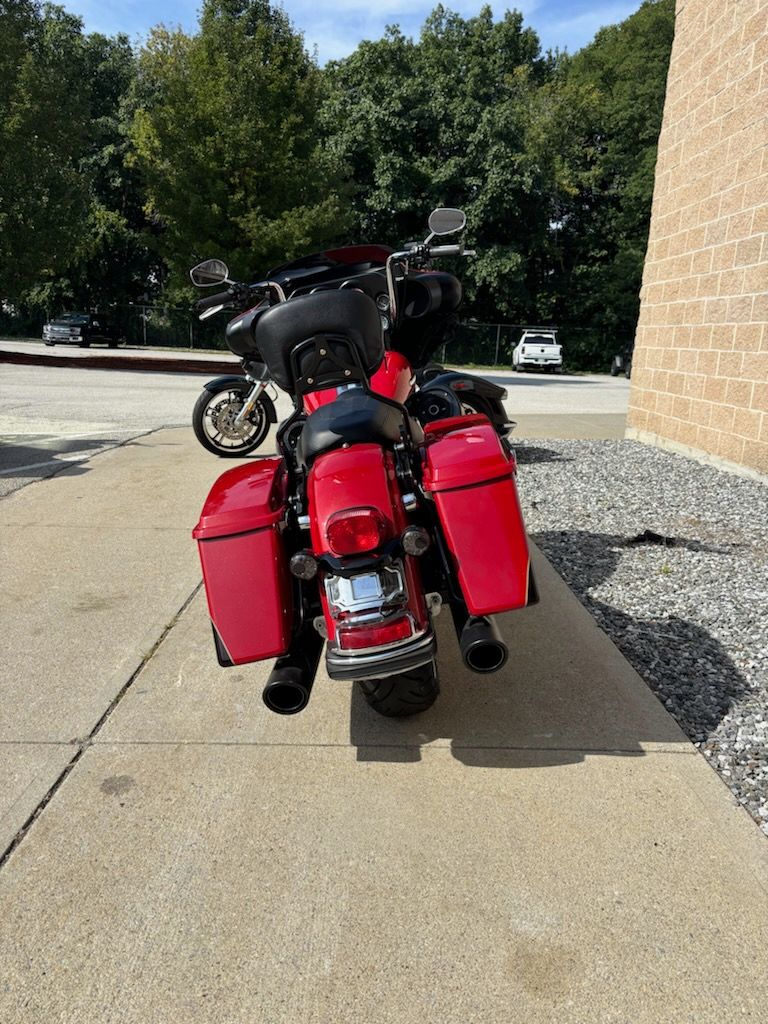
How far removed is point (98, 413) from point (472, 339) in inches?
1092

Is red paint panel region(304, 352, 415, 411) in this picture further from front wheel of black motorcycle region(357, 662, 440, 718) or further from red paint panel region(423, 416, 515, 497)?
front wheel of black motorcycle region(357, 662, 440, 718)

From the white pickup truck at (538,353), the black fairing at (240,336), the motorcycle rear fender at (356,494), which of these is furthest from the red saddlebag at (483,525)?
the white pickup truck at (538,353)

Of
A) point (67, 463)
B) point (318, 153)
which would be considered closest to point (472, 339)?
point (318, 153)

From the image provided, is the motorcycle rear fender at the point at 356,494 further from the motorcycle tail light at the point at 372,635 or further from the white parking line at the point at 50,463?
the white parking line at the point at 50,463

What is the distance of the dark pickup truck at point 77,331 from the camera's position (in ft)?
110

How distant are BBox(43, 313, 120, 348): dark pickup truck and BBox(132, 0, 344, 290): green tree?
1033 centimetres

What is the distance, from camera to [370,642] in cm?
235

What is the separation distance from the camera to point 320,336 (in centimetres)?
278

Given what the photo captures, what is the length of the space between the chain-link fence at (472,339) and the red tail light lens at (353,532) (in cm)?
3463

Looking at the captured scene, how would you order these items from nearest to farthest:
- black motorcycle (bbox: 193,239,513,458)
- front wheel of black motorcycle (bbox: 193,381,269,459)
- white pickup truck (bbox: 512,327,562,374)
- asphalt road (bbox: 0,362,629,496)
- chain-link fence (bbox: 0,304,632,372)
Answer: black motorcycle (bbox: 193,239,513,458)
asphalt road (bbox: 0,362,629,496)
front wheel of black motorcycle (bbox: 193,381,269,459)
white pickup truck (bbox: 512,327,562,374)
chain-link fence (bbox: 0,304,632,372)

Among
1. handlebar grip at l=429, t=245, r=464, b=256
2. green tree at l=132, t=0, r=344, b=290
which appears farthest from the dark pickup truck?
handlebar grip at l=429, t=245, r=464, b=256

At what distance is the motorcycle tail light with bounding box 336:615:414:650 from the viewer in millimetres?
2354

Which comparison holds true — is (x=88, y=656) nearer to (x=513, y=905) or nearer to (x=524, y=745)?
(x=524, y=745)

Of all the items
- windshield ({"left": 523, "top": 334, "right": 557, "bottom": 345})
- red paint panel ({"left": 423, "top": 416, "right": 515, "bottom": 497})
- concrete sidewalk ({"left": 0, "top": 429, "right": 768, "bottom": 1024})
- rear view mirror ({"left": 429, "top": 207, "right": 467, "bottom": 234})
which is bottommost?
windshield ({"left": 523, "top": 334, "right": 557, "bottom": 345})
